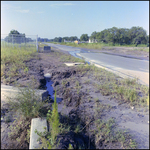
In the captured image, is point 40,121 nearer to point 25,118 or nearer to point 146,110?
point 25,118

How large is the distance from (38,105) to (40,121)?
0.44 meters

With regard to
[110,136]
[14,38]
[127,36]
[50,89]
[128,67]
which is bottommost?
[110,136]

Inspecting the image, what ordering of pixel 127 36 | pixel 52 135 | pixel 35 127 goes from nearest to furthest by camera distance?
pixel 52 135 < pixel 35 127 < pixel 127 36

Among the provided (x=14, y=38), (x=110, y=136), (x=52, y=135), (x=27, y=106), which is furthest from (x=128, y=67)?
(x=14, y=38)

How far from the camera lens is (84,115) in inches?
150

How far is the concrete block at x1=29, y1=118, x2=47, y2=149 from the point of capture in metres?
2.67

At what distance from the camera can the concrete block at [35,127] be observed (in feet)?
8.75

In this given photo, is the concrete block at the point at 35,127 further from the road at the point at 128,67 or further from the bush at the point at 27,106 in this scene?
the road at the point at 128,67

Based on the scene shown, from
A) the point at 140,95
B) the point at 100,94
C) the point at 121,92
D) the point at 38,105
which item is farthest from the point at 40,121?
the point at 140,95

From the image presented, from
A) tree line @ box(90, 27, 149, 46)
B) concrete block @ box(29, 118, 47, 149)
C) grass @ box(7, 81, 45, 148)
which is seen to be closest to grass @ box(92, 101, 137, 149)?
concrete block @ box(29, 118, 47, 149)

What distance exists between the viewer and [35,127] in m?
3.16

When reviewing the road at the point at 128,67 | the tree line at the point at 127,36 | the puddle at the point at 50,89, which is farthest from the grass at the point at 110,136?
the tree line at the point at 127,36

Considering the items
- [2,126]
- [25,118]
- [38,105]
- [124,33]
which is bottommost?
[2,126]

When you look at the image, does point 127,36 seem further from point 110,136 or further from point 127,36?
point 110,136
